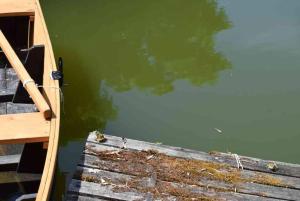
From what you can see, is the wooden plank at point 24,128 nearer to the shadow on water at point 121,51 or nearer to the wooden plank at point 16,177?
the wooden plank at point 16,177

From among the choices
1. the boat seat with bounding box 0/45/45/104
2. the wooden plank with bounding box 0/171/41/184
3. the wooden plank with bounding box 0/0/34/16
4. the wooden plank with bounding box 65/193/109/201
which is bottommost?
the wooden plank with bounding box 65/193/109/201

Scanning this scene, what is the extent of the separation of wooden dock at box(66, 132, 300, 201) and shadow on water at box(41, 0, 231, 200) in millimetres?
984

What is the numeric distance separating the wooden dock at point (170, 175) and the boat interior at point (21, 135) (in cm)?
43

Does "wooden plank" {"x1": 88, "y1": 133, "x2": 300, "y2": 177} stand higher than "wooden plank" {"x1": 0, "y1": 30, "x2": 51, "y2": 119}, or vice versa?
"wooden plank" {"x1": 0, "y1": 30, "x2": 51, "y2": 119}

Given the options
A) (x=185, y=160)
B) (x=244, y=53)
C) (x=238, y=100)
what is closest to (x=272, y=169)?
(x=185, y=160)

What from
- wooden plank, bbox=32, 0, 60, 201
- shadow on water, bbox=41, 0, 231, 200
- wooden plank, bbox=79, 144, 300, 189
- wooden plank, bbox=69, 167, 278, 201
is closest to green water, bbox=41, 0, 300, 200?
shadow on water, bbox=41, 0, 231, 200

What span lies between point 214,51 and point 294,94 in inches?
68.2

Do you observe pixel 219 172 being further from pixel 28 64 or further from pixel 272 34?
pixel 272 34

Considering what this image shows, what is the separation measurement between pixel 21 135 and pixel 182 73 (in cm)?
398

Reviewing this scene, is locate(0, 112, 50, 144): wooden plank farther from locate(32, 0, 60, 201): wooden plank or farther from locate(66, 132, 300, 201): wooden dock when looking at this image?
locate(66, 132, 300, 201): wooden dock

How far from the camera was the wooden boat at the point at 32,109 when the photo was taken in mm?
3920

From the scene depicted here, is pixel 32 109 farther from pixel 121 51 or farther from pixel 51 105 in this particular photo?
pixel 121 51

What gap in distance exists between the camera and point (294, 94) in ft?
22.9

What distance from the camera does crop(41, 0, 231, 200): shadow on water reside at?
6.45 metres
